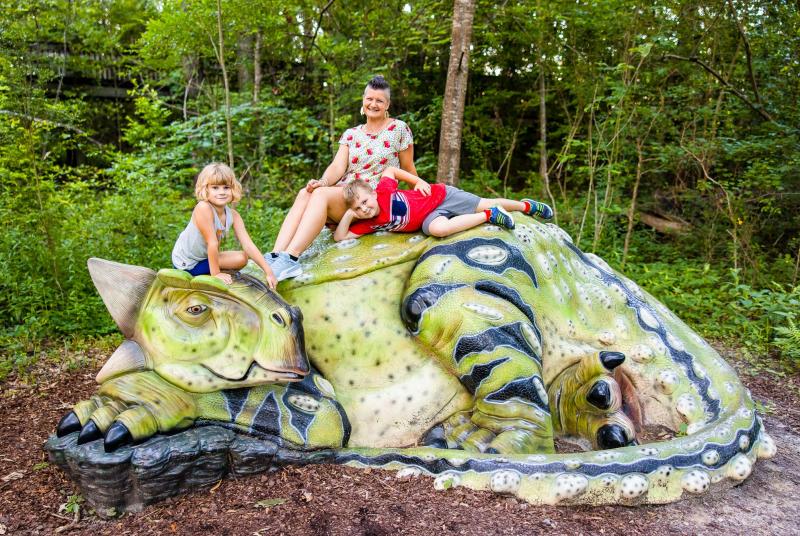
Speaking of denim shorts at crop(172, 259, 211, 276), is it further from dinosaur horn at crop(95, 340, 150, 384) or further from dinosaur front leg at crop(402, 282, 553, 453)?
dinosaur front leg at crop(402, 282, 553, 453)

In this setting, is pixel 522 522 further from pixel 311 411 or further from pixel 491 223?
pixel 491 223

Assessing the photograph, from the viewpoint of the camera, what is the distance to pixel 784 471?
124 inches

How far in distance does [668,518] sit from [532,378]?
0.80 metres

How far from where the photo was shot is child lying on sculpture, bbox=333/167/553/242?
11.0 ft

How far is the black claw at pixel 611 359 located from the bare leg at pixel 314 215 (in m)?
1.56

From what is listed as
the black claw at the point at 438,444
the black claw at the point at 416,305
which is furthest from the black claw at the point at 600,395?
the black claw at the point at 416,305

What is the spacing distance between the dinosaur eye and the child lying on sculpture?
90 cm

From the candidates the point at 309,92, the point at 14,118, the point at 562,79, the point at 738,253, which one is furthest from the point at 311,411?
the point at 309,92

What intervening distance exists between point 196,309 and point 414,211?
125cm

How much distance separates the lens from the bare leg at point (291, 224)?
332 cm

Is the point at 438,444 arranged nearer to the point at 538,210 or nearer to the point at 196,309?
the point at 196,309

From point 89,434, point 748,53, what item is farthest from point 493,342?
point 748,53

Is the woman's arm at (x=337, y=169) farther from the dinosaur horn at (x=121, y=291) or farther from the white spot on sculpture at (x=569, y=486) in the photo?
the white spot on sculpture at (x=569, y=486)

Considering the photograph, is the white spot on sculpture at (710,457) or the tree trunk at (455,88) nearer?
the white spot on sculpture at (710,457)
